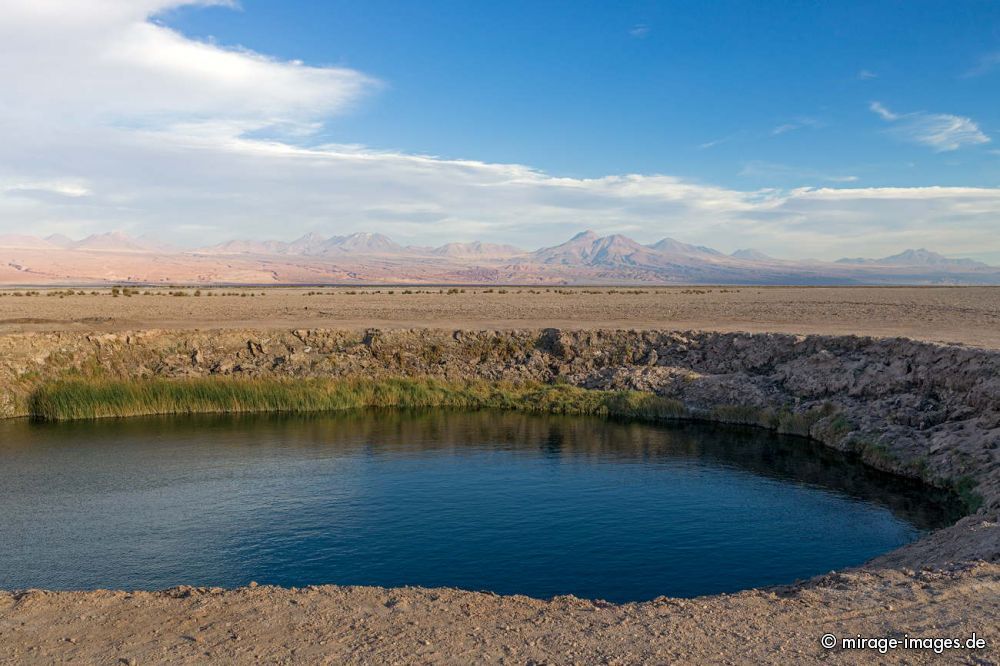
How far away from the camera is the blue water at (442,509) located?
15.5 metres

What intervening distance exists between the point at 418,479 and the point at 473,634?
13.1 m

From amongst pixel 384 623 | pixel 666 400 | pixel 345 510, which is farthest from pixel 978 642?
pixel 666 400

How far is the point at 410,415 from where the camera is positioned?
112ft

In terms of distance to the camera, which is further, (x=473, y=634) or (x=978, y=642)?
(x=473, y=634)

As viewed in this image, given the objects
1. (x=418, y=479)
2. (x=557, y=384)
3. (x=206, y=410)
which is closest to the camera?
(x=418, y=479)

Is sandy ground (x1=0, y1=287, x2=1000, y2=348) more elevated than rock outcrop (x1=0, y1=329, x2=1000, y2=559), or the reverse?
sandy ground (x1=0, y1=287, x2=1000, y2=348)

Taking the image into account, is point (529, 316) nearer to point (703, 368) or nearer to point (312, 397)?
point (703, 368)

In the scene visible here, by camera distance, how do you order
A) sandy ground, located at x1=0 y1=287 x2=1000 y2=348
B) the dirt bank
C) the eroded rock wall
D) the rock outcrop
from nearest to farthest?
the dirt bank < the rock outcrop < the eroded rock wall < sandy ground, located at x1=0 y1=287 x2=1000 y2=348

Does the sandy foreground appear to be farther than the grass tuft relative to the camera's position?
No

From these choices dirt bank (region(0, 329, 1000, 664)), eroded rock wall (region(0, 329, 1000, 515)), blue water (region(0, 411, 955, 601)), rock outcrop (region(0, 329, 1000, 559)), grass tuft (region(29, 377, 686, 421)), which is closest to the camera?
dirt bank (region(0, 329, 1000, 664))

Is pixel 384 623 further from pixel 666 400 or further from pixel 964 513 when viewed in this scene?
pixel 666 400

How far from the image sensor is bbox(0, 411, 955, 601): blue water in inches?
610

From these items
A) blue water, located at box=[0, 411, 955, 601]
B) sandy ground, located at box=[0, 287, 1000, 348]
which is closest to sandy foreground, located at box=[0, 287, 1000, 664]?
blue water, located at box=[0, 411, 955, 601]

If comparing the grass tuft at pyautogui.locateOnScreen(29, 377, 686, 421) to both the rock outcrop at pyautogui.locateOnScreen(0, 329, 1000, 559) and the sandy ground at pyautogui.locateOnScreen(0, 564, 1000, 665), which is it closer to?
the rock outcrop at pyautogui.locateOnScreen(0, 329, 1000, 559)
